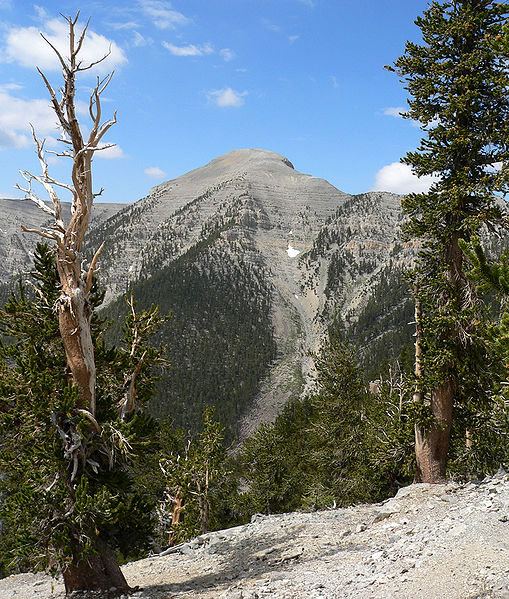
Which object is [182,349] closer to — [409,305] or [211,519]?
[409,305]

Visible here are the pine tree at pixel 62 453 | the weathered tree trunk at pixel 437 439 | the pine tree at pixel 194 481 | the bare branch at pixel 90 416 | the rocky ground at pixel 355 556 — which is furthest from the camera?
the pine tree at pixel 194 481

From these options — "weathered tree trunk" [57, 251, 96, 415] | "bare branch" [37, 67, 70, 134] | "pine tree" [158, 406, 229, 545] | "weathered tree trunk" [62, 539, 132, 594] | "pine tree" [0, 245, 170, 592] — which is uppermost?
"bare branch" [37, 67, 70, 134]

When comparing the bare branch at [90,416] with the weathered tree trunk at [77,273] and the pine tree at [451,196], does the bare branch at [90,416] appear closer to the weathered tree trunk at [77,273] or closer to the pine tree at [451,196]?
the weathered tree trunk at [77,273]

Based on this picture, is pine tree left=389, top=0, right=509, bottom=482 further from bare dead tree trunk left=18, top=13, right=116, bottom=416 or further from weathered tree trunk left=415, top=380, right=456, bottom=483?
bare dead tree trunk left=18, top=13, right=116, bottom=416

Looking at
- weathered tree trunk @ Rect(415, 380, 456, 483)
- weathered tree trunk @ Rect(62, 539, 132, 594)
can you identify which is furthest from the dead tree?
weathered tree trunk @ Rect(415, 380, 456, 483)

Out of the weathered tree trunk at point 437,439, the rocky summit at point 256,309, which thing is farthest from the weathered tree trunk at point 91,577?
the rocky summit at point 256,309

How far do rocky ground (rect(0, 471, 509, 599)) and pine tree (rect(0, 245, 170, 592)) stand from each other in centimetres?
141

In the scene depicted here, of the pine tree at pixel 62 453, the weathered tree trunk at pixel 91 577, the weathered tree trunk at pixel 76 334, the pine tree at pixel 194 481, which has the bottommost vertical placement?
the pine tree at pixel 194 481

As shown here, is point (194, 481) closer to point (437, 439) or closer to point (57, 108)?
point (437, 439)

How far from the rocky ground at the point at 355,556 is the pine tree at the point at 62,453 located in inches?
55.5

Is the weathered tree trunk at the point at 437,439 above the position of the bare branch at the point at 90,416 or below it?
below

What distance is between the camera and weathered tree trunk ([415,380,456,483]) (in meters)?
12.1

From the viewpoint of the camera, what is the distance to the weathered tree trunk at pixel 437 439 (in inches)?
476

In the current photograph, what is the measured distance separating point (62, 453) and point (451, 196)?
35.8 ft
